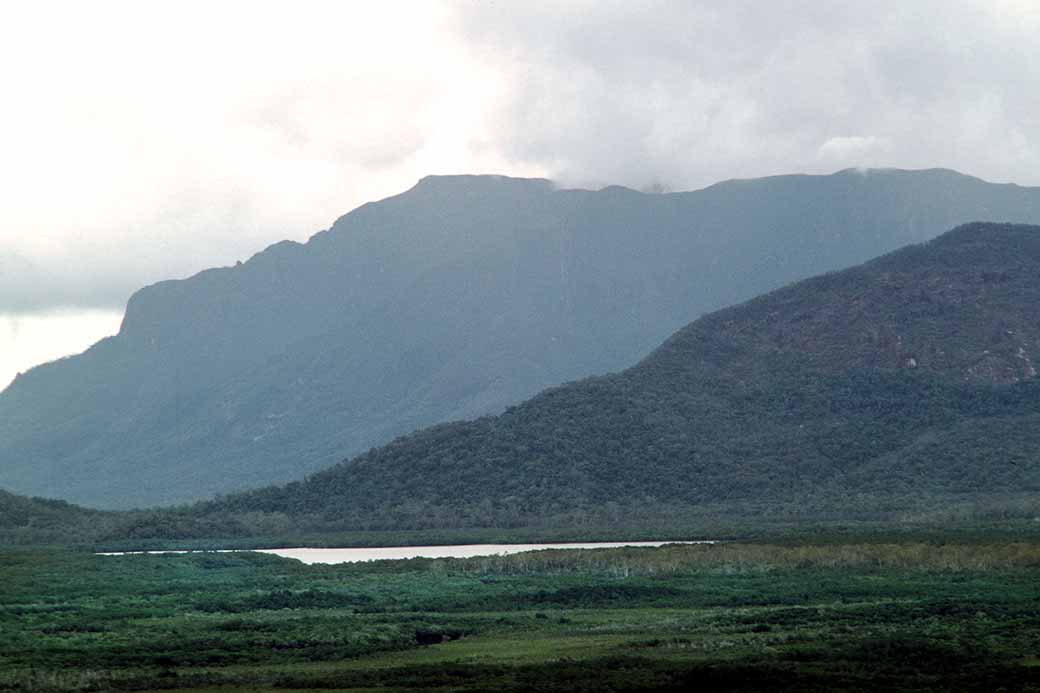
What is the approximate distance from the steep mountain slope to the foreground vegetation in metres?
44.6

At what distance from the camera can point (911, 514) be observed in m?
130

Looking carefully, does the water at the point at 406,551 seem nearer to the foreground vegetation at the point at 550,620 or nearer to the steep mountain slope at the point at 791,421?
the foreground vegetation at the point at 550,620

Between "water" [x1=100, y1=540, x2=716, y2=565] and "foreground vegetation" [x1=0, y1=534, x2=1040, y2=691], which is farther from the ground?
"water" [x1=100, y1=540, x2=716, y2=565]

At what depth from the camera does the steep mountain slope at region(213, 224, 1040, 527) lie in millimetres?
154250

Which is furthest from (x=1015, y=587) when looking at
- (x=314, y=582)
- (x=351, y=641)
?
(x=314, y=582)

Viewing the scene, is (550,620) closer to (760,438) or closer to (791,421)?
(760,438)

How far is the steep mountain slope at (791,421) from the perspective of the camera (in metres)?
154

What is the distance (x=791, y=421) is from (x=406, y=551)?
55.0 m

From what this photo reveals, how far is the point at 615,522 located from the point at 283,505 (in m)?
36.0

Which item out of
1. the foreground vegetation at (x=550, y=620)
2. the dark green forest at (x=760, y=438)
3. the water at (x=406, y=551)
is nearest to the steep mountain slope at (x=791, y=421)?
the dark green forest at (x=760, y=438)

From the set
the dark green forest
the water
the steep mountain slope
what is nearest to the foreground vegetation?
the water

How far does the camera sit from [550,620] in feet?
249

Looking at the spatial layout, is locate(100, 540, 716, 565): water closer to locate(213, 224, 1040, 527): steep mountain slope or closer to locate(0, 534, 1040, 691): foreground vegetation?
locate(0, 534, 1040, 691): foreground vegetation

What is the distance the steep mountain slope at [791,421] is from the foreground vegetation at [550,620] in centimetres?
4455
